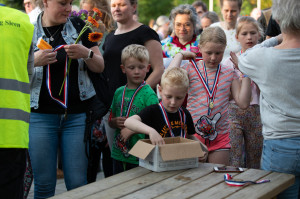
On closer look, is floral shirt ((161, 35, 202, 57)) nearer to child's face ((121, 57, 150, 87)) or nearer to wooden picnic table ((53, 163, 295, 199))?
child's face ((121, 57, 150, 87))

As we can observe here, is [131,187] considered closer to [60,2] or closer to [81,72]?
[81,72]

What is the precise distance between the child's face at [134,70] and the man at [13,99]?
1514mm

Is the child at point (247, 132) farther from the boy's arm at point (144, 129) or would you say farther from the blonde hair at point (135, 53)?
the boy's arm at point (144, 129)

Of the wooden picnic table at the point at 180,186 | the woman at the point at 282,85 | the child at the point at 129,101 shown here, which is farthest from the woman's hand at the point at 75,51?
the woman at the point at 282,85

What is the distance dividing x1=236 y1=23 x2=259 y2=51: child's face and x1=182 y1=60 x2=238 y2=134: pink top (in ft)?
2.58

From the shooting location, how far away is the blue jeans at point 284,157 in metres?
2.93

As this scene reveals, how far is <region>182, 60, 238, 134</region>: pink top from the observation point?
13.3 feet

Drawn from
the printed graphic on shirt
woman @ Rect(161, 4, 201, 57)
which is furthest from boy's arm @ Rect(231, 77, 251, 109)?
woman @ Rect(161, 4, 201, 57)

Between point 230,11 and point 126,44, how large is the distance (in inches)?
90.1

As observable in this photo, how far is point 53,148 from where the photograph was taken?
364 centimetres

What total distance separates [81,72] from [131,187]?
4.14 ft

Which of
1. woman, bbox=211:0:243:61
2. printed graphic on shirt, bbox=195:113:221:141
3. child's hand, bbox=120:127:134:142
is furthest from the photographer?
woman, bbox=211:0:243:61

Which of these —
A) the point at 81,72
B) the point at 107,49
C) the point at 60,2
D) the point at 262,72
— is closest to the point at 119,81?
the point at 107,49

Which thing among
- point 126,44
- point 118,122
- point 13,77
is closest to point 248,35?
point 126,44
